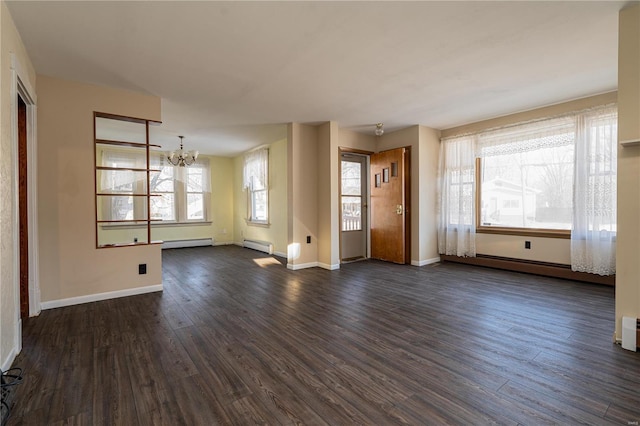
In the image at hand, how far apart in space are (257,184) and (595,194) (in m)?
6.25

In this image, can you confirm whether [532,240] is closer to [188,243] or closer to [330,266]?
[330,266]

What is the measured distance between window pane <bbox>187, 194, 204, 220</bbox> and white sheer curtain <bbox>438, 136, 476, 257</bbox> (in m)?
6.03

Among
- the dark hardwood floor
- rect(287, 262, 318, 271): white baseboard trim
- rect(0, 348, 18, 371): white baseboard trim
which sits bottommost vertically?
the dark hardwood floor

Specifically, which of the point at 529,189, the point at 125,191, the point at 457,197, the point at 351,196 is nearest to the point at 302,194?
the point at 351,196

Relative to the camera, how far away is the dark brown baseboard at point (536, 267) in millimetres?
4027

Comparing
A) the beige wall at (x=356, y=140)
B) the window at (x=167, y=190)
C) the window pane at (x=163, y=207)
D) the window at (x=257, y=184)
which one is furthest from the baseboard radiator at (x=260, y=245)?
the beige wall at (x=356, y=140)

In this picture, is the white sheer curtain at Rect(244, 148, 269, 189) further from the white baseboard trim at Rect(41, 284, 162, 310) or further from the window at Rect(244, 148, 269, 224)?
the white baseboard trim at Rect(41, 284, 162, 310)

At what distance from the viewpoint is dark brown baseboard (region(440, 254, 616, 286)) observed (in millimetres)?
4027

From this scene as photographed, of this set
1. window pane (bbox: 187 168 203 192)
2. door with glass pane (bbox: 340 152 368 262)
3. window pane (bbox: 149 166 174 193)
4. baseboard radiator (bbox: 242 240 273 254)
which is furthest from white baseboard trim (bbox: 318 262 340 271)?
window pane (bbox: 149 166 174 193)

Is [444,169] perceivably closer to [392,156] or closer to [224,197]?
[392,156]

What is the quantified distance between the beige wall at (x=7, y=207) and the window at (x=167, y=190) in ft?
14.0

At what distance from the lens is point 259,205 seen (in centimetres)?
759

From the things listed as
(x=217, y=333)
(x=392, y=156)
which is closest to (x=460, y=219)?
(x=392, y=156)

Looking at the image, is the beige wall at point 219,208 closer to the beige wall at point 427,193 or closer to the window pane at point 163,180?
the window pane at point 163,180
